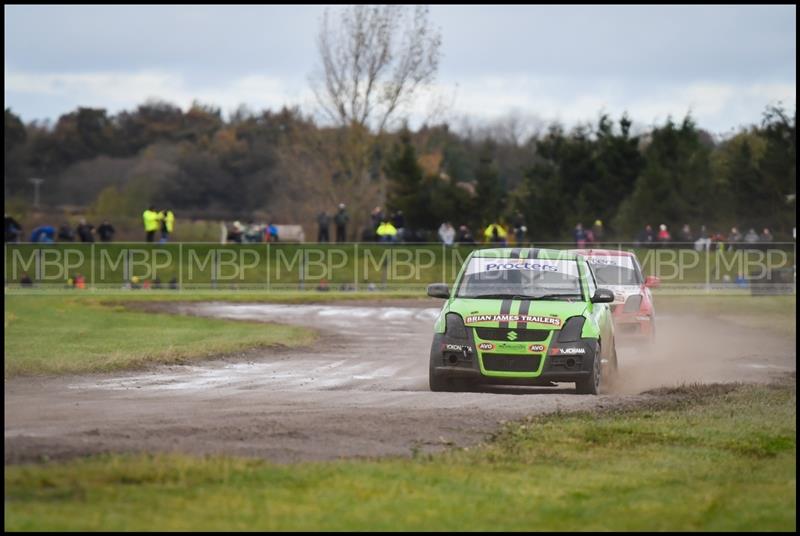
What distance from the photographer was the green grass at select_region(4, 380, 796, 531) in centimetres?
745

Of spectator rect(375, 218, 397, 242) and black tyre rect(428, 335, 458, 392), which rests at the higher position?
spectator rect(375, 218, 397, 242)

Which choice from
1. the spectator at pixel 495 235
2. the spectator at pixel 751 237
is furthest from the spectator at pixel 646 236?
the spectator at pixel 495 235

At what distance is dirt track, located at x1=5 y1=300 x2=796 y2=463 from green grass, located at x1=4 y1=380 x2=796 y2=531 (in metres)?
0.76

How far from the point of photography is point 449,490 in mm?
8609

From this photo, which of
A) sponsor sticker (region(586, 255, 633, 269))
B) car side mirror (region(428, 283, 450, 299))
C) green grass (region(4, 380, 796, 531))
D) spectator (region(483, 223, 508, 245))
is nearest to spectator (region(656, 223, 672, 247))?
spectator (region(483, 223, 508, 245))

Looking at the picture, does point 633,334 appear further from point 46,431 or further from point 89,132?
point 89,132

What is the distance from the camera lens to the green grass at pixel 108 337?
18.9 m

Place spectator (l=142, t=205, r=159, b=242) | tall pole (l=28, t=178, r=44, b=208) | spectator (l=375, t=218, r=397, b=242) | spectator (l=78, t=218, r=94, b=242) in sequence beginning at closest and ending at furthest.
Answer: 1. spectator (l=78, t=218, r=94, b=242)
2. spectator (l=142, t=205, r=159, b=242)
3. spectator (l=375, t=218, r=397, b=242)
4. tall pole (l=28, t=178, r=44, b=208)

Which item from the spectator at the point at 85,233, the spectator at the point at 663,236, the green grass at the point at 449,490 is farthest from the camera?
the spectator at the point at 663,236

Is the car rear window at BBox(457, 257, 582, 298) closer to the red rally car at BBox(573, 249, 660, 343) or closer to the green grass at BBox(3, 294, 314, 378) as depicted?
the green grass at BBox(3, 294, 314, 378)

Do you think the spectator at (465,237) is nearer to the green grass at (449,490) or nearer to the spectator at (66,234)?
the spectator at (66,234)

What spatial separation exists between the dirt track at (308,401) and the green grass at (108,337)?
759 mm

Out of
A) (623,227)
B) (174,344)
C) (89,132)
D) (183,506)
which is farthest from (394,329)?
(89,132)

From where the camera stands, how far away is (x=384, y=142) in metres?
65.9
